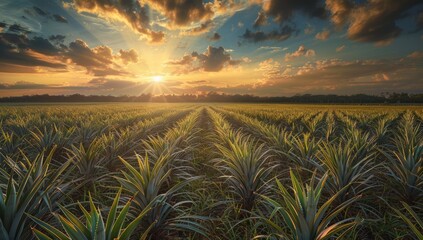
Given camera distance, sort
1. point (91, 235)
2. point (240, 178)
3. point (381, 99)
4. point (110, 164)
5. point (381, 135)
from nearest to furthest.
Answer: point (91, 235)
point (240, 178)
point (110, 164)
point (381, 135)
point (381, 99)

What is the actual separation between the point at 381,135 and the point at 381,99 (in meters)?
122

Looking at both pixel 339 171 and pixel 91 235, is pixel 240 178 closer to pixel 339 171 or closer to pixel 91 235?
pixel 339 171

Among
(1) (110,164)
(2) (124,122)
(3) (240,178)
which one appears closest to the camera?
(3) (240,178)

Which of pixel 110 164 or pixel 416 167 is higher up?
pixel 416 167

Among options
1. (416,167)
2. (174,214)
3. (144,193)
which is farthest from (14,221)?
(416,167)

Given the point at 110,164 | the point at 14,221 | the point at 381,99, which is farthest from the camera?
the point at 381,99

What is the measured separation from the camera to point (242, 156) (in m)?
4.21

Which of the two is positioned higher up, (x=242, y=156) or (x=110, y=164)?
(x=242, y=156)

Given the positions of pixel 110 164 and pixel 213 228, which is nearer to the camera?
pixel 213 228

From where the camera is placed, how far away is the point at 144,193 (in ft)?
10.3

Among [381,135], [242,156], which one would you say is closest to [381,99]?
[381,135]

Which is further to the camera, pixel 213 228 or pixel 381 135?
pixel 381 135

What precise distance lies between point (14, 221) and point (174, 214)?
2.18 metres

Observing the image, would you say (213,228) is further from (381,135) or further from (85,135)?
(381,135)
